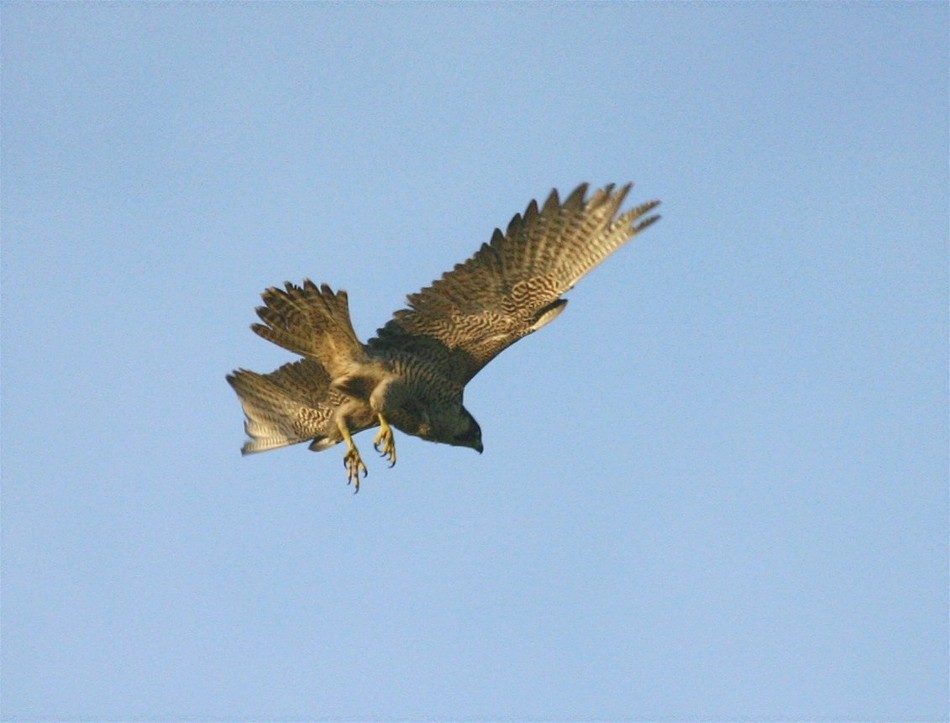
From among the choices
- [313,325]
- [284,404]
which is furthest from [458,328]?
[284,404]

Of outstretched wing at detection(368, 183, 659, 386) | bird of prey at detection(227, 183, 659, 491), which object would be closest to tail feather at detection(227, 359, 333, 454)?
bird of prey at detection(227, 183, 659, 491)

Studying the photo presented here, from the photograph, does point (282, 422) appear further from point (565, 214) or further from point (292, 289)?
point (565, 214)

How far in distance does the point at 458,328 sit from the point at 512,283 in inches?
27.6

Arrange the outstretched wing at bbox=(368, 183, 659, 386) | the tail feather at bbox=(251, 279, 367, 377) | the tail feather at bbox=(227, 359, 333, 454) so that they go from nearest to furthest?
the tail feather at bbox=(251, 279, 367, 377) < the outstretched wing at bbox=(368, 183, 659, 386) < the tail feather at bbox=(227, 359, 333, 454)

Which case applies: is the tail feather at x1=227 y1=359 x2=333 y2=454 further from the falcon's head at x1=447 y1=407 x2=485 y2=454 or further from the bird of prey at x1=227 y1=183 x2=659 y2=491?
the falcon's head at x1=447 y1=407 x2=485 y2=454

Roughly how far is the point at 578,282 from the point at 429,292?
1496 mm

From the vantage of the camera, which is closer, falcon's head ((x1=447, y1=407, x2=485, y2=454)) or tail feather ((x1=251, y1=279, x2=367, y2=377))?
tail feather ((x1=251, y1=279, x2=367, y2=377))

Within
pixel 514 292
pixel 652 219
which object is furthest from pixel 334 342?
pixel 652 219

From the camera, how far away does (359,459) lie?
1736cm

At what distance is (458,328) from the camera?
700 inches

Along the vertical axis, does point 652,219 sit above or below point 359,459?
above

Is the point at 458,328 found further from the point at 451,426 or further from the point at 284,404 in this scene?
the point at 284,404

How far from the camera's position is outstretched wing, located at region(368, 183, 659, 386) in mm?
17516

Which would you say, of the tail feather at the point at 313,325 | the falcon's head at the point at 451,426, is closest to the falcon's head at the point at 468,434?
the falcon's head at the point at 451,426
